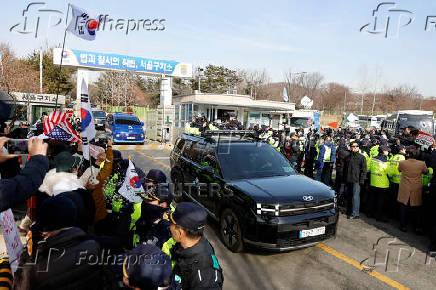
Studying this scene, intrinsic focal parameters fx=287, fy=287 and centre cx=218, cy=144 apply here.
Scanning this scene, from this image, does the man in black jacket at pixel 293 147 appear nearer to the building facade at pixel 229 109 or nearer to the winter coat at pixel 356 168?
the winter coat at pixel 356 168

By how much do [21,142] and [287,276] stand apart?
17.3 ft

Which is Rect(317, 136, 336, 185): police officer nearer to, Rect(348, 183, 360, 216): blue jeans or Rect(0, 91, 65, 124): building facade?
Rect(348, 183, 360, 216): blue jeans

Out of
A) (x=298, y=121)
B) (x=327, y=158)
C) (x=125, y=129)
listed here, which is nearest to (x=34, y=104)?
(x=125, y=129)

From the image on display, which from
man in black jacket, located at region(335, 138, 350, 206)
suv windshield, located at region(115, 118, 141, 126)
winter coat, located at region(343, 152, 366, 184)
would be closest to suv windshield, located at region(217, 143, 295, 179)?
winter coat, located at region(343, 152, 366, 184)

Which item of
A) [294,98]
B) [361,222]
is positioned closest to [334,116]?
[294,98]

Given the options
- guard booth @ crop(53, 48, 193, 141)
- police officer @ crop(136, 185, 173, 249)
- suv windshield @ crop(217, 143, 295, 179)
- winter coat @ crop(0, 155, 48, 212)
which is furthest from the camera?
guard booth @ crop(53, 48, 193, 141)

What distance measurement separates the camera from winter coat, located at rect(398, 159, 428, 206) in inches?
233

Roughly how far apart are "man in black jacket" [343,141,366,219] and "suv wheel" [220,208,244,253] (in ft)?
11.6

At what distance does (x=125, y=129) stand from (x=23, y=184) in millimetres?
16965

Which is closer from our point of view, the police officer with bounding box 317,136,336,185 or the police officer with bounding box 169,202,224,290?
the police officer with bounding box 169,202,224,290

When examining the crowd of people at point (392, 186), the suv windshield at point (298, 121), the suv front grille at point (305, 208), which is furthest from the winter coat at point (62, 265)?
the suv windshield at point (298, 121)

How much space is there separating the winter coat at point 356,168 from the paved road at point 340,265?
1.36 metres

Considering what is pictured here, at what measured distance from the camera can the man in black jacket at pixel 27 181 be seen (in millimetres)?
1840

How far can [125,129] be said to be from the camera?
1825 cm
